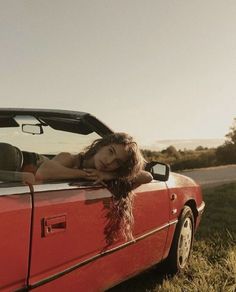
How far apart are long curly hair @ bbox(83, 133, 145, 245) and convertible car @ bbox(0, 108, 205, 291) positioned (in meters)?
0.06

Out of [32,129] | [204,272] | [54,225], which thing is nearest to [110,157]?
[32,129]

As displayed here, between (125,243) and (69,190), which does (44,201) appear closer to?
(69,190)

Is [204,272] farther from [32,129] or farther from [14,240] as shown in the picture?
[14,240]

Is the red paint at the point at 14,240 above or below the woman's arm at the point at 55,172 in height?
below

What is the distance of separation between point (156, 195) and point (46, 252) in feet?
6.08

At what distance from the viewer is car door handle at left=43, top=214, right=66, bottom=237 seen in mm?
3174

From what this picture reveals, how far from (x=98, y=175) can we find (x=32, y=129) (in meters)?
0.69

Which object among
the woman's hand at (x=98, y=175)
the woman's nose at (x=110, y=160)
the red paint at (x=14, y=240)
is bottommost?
the red paint at (x=14, y=240)

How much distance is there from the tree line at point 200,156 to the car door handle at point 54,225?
28549 mm

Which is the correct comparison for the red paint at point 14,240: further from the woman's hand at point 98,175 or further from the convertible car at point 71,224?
the woman's hand at point 98,175

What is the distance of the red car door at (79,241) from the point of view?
10.4 feet

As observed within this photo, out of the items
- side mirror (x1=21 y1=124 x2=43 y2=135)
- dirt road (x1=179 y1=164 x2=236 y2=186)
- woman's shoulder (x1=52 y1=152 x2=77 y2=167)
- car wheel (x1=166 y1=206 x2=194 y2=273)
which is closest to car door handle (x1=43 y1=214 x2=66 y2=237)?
woman's shoulder (x1=52 y1=152 x2=77 y2=167)

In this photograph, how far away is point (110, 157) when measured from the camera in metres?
4.06

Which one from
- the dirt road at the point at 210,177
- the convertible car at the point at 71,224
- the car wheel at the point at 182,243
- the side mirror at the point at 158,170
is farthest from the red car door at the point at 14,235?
the dirt road at the point at 210,177
